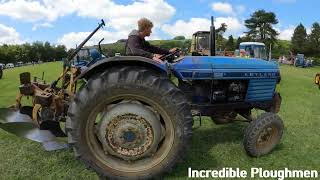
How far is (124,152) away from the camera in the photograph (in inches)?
206

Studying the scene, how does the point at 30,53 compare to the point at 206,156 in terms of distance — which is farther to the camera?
Answer: the point at 30,53

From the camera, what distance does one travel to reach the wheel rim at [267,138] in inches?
253

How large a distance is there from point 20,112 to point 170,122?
2690 mm

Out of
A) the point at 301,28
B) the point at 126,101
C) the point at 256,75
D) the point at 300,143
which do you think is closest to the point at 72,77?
the point at 126,101

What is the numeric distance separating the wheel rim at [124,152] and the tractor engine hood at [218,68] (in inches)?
34.8

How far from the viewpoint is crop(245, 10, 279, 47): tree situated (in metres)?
106

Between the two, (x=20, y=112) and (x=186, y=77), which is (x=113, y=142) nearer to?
(x=186, y=77)

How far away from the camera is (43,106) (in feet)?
20.6

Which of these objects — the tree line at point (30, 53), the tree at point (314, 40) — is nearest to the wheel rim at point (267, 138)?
the tree at point (314, 40)

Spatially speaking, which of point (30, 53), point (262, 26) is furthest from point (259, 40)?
point (30, 53)

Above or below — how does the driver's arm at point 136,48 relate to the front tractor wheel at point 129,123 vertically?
above

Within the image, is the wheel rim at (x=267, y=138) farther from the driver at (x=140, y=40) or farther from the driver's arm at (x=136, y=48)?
the driver's arm at (x=136, y=48)

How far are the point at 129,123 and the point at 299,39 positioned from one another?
9424 centimetres

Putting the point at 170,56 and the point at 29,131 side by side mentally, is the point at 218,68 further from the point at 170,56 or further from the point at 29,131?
the point at 29,131
